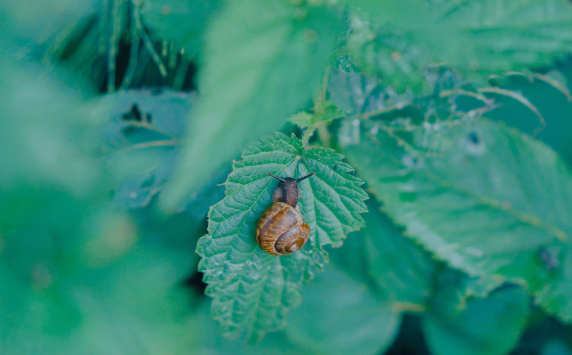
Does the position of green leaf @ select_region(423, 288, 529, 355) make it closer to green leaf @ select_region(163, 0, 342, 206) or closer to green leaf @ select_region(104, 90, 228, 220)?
green leaf @ select_region(104, 90, 228, 220)

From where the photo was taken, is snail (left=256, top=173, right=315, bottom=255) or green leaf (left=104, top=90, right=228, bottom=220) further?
green leaf (left=104, top=90, right=228, bottom=220)

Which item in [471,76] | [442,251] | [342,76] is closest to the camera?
[471,76]

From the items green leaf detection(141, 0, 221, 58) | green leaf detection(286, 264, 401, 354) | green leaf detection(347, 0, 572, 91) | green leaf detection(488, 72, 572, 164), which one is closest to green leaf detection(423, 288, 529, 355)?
green leaf detection(286, 264, 401, 354)

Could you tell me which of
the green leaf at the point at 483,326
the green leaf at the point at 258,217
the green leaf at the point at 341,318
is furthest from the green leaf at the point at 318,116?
the green leaf at the point at 483,326

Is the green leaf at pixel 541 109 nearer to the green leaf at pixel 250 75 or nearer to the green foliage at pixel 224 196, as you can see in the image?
the green foliage at pixel 224 196

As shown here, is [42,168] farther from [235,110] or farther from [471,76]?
[471,76]

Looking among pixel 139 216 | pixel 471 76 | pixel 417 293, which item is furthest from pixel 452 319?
pixel 139 216
